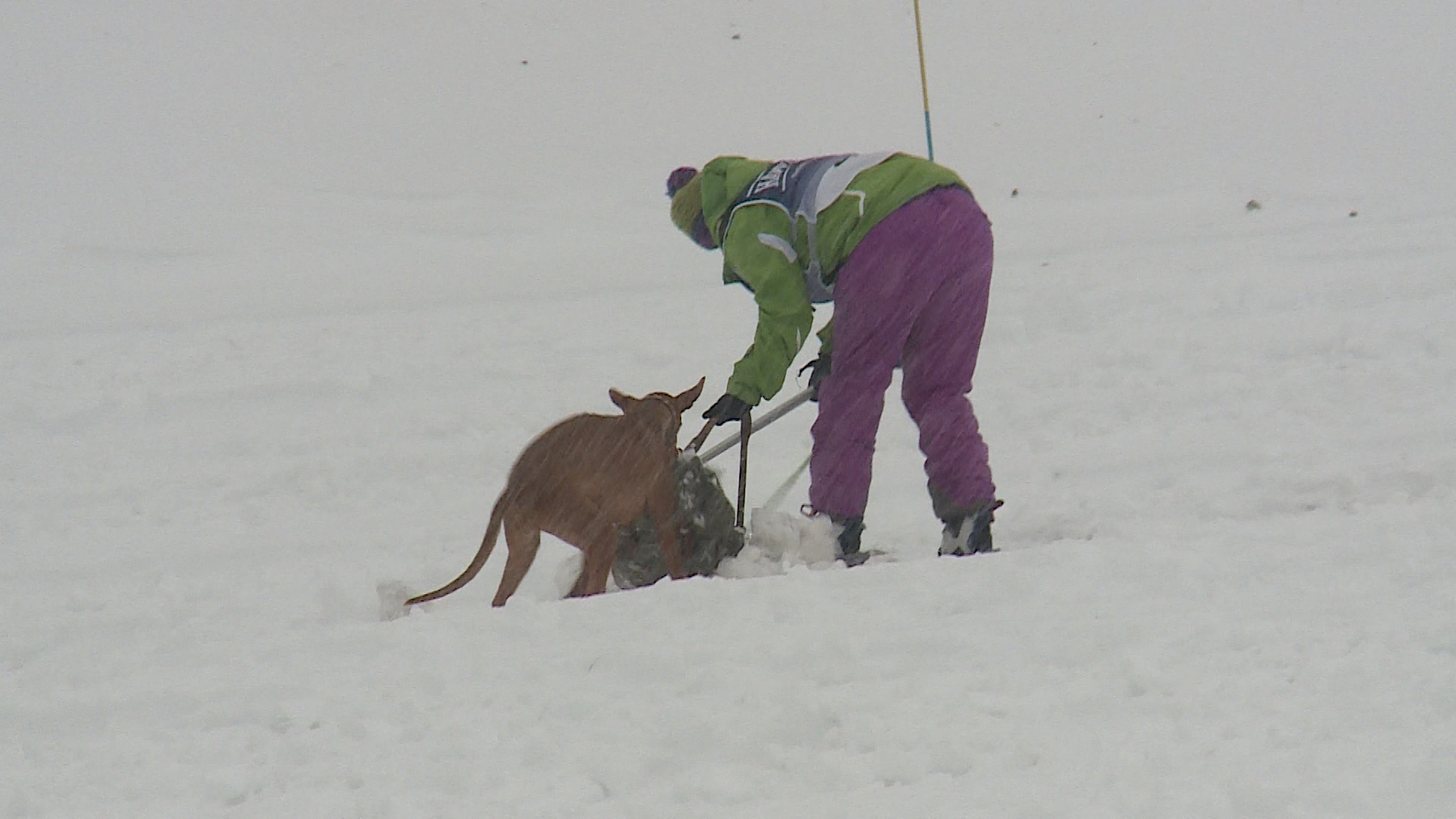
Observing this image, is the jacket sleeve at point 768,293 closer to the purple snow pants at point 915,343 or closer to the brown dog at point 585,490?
the purple snow pants at point 915,343

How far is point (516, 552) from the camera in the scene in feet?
10.5

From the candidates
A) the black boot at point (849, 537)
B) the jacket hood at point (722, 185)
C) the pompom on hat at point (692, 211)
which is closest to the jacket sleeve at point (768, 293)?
the jacket hood at point (722, 185)

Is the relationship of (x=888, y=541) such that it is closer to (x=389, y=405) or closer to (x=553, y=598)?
(x=553, y=598)

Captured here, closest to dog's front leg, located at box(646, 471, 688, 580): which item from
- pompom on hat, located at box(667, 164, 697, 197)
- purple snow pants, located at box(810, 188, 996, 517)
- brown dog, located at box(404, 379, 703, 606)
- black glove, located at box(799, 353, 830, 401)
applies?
brown dog, located at box(404, 379, 703, 606)

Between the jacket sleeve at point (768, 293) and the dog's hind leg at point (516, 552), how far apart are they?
0.72 metres

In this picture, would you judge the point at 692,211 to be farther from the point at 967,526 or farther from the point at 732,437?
the point at 967,526

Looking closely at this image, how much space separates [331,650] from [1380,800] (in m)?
2.01

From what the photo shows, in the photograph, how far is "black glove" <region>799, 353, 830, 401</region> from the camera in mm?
3822

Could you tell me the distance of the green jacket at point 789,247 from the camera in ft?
11.1

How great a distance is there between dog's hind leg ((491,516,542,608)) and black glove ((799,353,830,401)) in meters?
1.07

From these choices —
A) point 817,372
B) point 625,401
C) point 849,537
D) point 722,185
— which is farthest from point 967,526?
point 722,185

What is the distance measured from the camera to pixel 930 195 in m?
3.39

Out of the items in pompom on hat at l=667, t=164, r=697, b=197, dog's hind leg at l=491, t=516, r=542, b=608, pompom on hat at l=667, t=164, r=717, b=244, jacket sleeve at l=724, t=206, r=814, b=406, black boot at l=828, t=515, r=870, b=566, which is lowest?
black boot at l=828, t=515, r=870, b=566

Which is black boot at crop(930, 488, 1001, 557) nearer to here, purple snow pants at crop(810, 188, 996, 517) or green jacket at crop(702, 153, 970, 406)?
purple snow pants at crop(810, 188, 996, 517)
